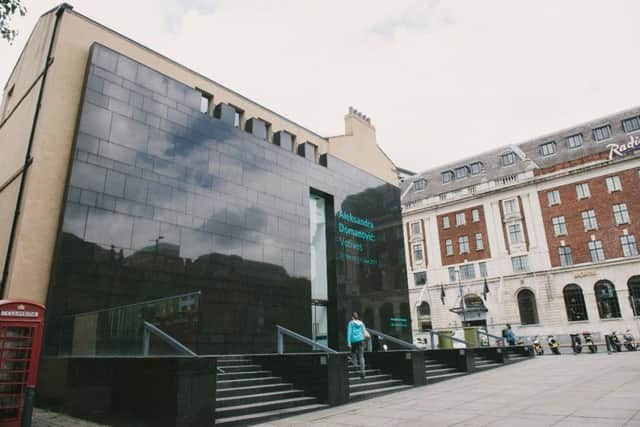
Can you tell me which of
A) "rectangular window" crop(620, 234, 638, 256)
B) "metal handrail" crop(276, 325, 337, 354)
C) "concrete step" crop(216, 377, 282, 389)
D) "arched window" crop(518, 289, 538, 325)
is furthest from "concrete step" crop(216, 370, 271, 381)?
"rectangular window" crop(620, 234, 638, 256)

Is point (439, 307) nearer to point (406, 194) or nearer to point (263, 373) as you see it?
point (406, 194)

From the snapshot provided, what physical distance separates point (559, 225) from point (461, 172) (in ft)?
50.1

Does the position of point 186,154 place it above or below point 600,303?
above

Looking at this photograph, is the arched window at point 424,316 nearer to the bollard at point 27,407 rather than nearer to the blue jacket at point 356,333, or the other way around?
the blue jacket at point 356,333

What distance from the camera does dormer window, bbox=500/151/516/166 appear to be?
2094 inches

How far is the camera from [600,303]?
42.3 meters

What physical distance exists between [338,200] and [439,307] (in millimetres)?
36177

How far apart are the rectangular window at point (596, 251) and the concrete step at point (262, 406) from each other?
43029 millimetres

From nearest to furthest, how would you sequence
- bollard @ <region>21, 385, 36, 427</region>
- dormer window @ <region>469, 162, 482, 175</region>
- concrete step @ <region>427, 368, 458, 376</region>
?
bollard @ <region>21, 385, 36, 427</region> < concrete step @ <region>427, 368, 458, 376</region> < dormer window @ <region>469, 162, 482, 175</region>

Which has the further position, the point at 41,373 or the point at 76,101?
the point at 76,101

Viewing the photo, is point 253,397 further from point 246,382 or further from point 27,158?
point 27,158

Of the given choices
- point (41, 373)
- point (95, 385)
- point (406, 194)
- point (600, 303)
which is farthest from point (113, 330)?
point (406, 194)

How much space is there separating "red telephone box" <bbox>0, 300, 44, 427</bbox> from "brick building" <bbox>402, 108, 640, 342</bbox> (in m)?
47.1

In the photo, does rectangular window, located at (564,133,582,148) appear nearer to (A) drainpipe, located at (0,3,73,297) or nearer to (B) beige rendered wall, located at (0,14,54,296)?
(A) drainpipe, located at (0,3,73,297)
